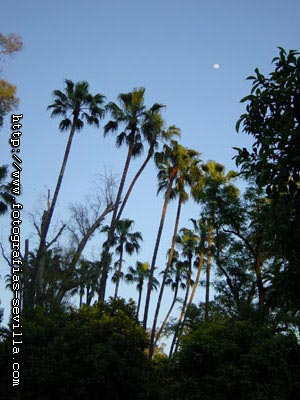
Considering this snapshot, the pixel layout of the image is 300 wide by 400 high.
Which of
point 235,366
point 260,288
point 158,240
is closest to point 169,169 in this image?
point 158,240

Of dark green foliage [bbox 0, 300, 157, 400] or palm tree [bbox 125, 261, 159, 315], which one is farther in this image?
palm tree [bbox 125, 261, 159, 315]

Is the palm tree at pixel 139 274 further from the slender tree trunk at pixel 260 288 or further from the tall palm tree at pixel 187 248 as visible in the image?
the slender tree trunk at pixel 260 288

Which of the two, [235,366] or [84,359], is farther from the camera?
[84,359]

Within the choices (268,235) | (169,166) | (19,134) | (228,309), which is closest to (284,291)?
(268,235)

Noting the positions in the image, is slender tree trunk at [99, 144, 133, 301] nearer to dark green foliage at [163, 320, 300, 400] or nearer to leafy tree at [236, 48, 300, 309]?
dark green foliage at [163, 320, 300, 400]

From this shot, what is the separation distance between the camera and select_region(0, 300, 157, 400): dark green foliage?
1219cm

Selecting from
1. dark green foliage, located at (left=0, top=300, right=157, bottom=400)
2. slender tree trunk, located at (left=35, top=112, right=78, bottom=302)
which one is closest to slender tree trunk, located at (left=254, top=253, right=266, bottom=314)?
dark green foliage, located at (left=0, top=300, right=157, bottom=400)

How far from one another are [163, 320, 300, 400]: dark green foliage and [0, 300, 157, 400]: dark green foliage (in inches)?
46.4

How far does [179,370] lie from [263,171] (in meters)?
8.76

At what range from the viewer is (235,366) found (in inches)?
493

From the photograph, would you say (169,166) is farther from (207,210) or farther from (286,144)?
(286,144)

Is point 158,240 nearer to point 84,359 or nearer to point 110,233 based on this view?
point 110,233

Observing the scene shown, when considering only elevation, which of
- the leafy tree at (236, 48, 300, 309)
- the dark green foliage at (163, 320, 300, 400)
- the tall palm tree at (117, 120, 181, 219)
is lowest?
the dark green foliage at (163, 320, 300, 400)

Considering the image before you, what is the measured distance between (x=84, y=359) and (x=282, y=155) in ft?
27.8
